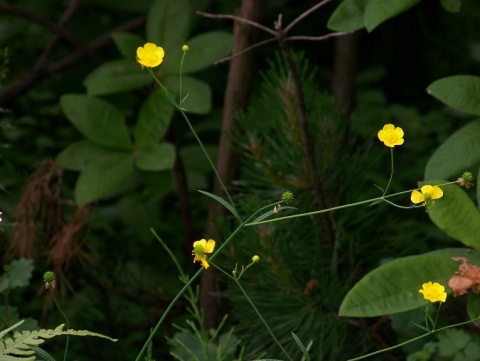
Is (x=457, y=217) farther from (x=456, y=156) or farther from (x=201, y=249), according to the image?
(x=201, y=249)

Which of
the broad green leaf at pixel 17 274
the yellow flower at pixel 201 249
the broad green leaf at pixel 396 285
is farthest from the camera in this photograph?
the broad green leaf at pixel 17 274

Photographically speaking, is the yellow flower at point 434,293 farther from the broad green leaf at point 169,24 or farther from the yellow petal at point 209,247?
the broad green leaf at point 169,24

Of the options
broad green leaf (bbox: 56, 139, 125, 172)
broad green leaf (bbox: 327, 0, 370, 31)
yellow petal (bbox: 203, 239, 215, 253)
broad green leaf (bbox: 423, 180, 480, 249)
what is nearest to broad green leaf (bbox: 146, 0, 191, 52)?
broad green leaf (bbox: 56, 139, 125, 172)

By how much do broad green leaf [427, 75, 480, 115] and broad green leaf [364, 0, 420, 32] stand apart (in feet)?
0.49

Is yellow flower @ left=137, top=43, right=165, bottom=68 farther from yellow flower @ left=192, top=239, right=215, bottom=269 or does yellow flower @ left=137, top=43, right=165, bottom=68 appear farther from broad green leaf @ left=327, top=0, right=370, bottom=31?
broad green leaf @ left=327, top=0, right=370, bottom=31

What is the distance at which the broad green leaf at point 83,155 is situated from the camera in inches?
78.0

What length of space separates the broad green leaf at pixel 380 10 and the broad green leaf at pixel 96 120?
0.67m

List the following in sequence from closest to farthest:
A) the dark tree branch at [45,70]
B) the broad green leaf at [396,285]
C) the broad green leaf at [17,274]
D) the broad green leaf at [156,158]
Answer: the broad green leaf at [396,285] → the broad green leaf at [17,274] → the broad green leaf at [156,158] → the dark tree branch at [45,70]

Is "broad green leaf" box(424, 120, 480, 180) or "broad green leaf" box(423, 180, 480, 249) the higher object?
"broad green leaf" box(424, 120, 480, 180)

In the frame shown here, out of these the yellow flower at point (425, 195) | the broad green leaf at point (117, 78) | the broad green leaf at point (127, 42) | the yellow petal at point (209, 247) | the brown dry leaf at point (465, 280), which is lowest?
the brown dry leaf at point (465, 280)

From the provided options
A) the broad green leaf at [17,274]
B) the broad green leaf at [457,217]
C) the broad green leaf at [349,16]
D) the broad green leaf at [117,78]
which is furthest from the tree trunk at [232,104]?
the broad green leaf at [457,217]

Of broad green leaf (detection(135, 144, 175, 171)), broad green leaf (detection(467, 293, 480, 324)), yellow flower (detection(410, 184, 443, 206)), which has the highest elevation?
yellow flower (detection(410, 184, 443, 206))

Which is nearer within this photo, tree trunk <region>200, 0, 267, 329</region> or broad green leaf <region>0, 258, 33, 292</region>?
broad green leaf <region>0, 258, 33, 292</region>

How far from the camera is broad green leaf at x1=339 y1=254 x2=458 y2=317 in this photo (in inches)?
53.0
